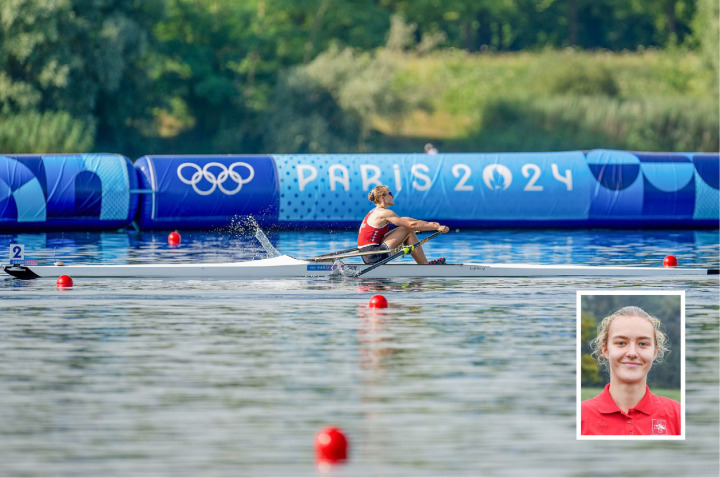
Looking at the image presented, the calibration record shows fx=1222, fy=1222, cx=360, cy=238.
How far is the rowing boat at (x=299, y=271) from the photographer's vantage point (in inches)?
672

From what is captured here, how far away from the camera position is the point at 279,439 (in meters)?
8.88

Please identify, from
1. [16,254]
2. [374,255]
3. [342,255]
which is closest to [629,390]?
[342,255]

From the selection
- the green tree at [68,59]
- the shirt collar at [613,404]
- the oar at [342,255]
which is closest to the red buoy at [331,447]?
the shirt collar at [613,404]

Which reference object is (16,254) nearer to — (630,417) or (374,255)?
(374,255)

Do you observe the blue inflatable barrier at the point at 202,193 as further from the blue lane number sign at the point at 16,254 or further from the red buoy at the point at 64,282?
the red buoy at the point at 64,282

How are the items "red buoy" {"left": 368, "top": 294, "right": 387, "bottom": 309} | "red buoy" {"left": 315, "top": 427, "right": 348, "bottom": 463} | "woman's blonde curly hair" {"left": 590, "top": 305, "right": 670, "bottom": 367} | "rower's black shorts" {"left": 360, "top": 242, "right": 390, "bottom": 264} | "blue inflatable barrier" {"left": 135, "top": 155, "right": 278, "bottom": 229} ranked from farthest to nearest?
"blue inflatable barrier" {"left": 135, "top": 155, "right": 278, "bottom": 229} → "rower's black shorts" {"left": 360, "top": 242, "right": 390, "bottom": 264} → "red buoy" {"left": 368, "top": 294, "right": 387, "bottom": 309} → "red buoy" {"left": 315, "top": 427, "right": 348, "bottom": 463} → "woman's blonde curly hair" {"left": 590, "top": 305, "right": 670, "bottom": 367}

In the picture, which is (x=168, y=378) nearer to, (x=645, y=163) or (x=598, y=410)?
(x=598, y=410)

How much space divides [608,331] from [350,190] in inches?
698

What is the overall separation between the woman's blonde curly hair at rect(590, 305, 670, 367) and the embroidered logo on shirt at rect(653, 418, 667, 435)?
544 mm

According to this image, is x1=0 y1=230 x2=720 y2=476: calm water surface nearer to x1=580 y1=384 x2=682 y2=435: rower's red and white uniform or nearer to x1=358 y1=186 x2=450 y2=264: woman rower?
x1=580 y1=384 x2=682 y2=435: rower's red and white uniform

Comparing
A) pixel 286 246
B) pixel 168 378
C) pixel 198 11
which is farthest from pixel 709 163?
pixel 198 11

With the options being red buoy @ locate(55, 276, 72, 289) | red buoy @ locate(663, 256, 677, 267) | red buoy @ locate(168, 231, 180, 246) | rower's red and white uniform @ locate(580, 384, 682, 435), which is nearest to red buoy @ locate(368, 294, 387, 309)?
red buoy @ locate(55, 276, 72, 289)

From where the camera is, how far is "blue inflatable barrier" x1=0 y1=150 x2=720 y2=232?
24.5 m

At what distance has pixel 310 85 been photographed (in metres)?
49.8
